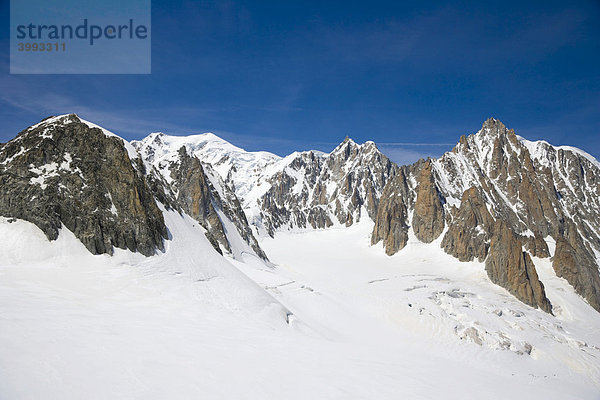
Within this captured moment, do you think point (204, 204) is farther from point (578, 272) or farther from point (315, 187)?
point (315, 187)

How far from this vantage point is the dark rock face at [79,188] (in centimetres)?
2022

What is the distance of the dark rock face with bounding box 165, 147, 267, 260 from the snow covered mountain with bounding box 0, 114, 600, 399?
1.11 ft

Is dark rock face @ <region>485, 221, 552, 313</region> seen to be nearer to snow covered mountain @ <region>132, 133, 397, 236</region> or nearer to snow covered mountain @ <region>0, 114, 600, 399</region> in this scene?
snow covered mountain @ <region>0, 114, 600, 399</region>

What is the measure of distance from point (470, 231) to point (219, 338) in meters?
78.9

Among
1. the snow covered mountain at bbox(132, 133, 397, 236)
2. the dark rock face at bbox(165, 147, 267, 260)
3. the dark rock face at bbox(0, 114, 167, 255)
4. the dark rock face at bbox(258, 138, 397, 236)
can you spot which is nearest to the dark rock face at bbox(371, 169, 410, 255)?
the snow covered mountain at bbox(132, 133, 397, 236)

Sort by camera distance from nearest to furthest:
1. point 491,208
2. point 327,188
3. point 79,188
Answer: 1. point 79,188
2. point 491,208
3. point 327,188

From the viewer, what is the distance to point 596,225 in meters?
103

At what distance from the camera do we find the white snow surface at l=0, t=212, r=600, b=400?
359 inches

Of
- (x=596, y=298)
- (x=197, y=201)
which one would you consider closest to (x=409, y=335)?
(x=197, y=201)

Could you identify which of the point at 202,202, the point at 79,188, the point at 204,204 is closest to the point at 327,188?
the point at 204,204

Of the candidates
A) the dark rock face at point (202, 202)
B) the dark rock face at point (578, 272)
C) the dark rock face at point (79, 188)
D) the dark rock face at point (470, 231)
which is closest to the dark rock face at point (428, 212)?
the dark rock face at point (470, 231)

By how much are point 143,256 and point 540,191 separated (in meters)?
116

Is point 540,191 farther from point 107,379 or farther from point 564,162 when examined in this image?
point 107,379

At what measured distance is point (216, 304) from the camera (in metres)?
19.2
